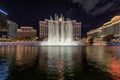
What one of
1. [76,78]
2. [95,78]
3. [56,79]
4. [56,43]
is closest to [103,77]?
[95,78]

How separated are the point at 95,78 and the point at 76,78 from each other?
91.4 inches

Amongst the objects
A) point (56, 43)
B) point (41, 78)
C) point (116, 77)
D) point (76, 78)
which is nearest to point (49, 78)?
point (41, 78)

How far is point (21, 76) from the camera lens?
33125 mm

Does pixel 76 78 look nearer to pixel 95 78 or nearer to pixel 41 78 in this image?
pixel 95 78

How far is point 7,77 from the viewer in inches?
1262

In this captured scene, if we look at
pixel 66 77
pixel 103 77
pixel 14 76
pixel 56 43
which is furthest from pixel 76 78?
pixel 56 43

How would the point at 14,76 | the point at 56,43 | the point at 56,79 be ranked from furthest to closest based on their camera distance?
1. the point at 56,43
2. the point at 14,76
3. the point at 56,79

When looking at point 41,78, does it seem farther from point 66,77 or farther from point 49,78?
point 66,77

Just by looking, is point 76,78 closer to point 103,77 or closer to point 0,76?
point 103,77

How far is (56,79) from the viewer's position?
30.8 m

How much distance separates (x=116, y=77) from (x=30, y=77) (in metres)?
10.7

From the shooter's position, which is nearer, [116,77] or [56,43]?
[116,77]

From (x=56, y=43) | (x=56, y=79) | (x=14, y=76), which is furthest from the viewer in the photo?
(x=56, y=43)

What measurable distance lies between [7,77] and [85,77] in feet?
32.0
